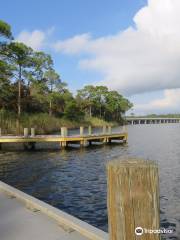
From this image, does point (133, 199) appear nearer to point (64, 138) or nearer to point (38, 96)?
point (64, 138)

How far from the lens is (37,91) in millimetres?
51188

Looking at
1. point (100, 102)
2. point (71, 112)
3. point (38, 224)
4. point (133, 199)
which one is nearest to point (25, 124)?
point (71, 112)

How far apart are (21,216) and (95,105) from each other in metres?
78.7

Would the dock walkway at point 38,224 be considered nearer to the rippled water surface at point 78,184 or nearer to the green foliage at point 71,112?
the rippled water surface at point 78,184

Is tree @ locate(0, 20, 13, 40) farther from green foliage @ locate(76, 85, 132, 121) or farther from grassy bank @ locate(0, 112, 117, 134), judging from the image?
green foliage @ locate(76, 85, 132, 121)

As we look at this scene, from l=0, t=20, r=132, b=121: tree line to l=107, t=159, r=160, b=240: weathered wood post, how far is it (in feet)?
97.0

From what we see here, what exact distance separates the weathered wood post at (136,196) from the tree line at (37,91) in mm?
29552

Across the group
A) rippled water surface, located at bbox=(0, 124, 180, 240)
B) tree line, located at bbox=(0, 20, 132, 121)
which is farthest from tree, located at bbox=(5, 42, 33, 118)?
rippled water surface, located at bbox=(0, 124, 180, 240)

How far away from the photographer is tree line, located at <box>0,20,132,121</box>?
113 feet

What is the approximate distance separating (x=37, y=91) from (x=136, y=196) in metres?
49.5

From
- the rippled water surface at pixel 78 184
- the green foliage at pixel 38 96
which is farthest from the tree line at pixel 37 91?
the rippled water surface at pixel 78 184

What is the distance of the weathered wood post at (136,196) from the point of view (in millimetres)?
2756

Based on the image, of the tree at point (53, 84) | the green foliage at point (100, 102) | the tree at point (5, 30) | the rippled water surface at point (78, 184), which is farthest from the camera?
the green foliage at point (100, 102)

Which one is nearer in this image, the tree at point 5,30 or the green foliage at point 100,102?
the tree at point 5,30
